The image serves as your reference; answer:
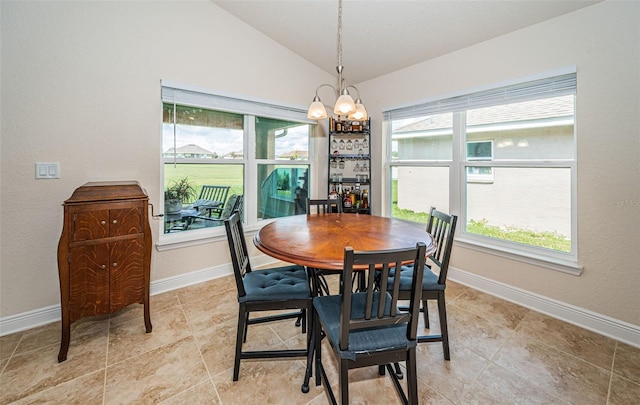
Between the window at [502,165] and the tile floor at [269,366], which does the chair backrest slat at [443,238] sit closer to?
the tile floor at [269,366]

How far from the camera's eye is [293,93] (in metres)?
3.55

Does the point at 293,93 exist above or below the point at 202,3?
below

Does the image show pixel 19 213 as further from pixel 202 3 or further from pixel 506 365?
pixel 506 365

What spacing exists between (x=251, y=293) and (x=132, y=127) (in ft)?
6.35

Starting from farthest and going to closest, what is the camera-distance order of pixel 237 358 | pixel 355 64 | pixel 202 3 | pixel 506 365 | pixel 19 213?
pixel 355 64 → pixel 202 3 → pixel 19 213 → pixel 506 365 → pixel 237 358

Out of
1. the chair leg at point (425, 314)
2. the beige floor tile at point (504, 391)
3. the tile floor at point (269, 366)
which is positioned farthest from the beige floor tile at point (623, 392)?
the chair leg at point (425, 314)

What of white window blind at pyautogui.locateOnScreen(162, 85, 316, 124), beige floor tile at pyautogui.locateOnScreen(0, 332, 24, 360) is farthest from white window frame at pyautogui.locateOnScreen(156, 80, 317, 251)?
beige floor tile at pyautogui.locateOnScreen(0, 332, 24, 360)

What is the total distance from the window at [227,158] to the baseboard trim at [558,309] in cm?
235

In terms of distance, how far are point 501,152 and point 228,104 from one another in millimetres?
2852

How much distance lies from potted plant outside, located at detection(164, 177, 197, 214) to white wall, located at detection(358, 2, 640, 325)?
128 inches

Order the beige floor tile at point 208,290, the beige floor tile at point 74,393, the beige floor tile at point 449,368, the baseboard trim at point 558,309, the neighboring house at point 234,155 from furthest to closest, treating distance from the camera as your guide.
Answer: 1. the neighboring house at point 234,155
2. the beige floor tile at point 208,290
3. the baseboard trim at point 558,309
4. the beige floor tile at point 449,368
5. the beige floor tile at point 74,393

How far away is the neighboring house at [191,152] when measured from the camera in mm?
2768

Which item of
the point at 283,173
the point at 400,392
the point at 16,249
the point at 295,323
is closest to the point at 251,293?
the point at 295,323

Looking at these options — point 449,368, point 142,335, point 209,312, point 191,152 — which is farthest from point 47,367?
point 449,368
